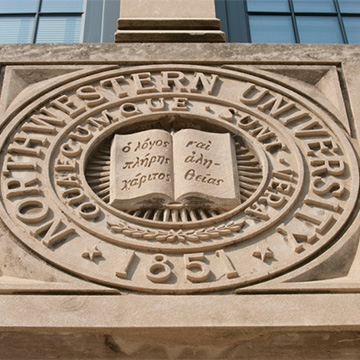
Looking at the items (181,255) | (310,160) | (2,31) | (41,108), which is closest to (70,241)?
(181,255)

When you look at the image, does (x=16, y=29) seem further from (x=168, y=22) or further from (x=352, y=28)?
(x=352, y=28)

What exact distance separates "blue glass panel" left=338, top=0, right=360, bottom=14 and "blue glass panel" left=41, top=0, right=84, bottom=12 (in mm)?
3020

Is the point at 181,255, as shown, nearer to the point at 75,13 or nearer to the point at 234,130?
the point at 234,130

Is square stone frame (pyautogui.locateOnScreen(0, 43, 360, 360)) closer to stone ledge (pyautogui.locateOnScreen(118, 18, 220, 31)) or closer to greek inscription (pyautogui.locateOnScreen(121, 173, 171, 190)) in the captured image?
greek inscription (pyautogui.locateOnScreen(121, 173, 171, 190))

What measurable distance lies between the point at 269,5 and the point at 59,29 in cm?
244

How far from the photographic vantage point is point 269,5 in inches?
367

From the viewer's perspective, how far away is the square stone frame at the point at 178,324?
15.3 ft

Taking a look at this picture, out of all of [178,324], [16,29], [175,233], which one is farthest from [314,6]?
[178,324]

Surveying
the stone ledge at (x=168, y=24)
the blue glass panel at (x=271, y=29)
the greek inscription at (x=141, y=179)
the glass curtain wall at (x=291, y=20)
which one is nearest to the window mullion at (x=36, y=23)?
the stone ledge at (x=168, y=24)

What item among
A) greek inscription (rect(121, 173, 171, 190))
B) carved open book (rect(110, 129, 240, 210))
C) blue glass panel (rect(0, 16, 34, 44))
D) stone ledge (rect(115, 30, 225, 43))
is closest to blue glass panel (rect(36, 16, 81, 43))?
blue glass panel (rect(0, 16, 34, 44))

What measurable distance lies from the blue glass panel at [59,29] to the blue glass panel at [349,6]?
3041 mm

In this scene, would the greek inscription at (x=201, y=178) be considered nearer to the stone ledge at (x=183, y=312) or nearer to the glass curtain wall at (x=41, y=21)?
the stone ledge at (x=183, y=312)

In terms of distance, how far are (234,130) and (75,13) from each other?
358 centimetres

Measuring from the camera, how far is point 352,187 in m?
5.74
